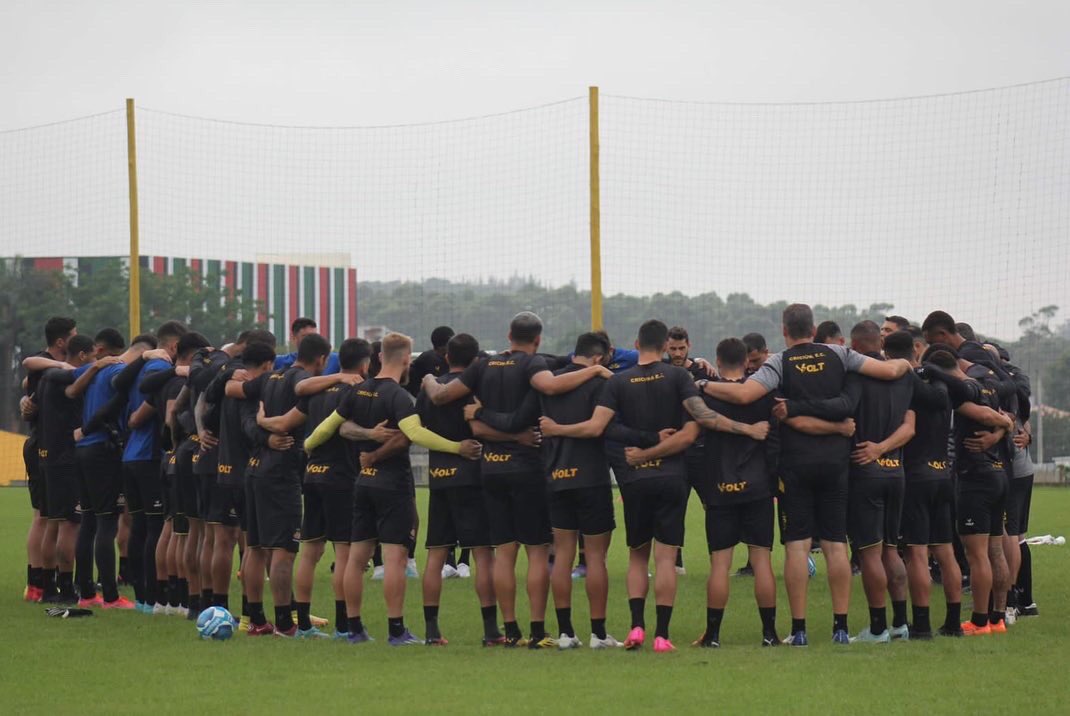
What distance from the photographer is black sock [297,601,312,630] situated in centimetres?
1112

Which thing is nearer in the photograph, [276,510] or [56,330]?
[276,510]

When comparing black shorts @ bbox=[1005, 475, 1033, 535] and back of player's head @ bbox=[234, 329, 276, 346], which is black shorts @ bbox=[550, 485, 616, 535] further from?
black shorts @ bbox=[1005, 475, 1033, 535]

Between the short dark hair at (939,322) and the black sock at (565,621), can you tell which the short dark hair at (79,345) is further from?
the short dark hair at (939,322)

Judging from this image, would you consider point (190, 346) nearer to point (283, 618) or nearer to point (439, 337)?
point (439, 337)

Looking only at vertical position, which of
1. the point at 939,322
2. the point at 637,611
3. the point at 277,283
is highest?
the point at 277,283

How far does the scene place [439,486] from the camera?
1079 cm

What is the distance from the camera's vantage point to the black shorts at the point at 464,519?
10664 mm

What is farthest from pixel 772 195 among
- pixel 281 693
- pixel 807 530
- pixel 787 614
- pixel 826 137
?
pixel 281 693

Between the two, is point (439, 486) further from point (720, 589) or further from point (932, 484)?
point (932, 484)

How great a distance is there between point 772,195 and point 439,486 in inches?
407

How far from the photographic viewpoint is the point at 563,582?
1042 centimetres

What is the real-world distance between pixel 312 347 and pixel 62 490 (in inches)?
163

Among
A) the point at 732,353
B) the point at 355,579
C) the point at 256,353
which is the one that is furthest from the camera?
the point at 256,353

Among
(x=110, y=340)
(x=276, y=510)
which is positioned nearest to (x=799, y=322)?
(x=276, y=510)
